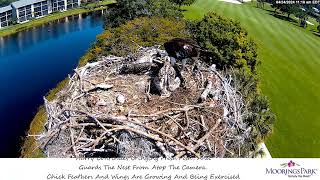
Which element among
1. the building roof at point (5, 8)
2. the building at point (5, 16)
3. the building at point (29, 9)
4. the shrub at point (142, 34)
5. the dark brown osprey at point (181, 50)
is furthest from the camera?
the building at point (29, 9)

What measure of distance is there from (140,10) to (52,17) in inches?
830

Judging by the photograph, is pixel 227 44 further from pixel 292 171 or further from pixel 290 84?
pixel 292 171

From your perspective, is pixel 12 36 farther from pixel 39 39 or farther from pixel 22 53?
pixel 22 53

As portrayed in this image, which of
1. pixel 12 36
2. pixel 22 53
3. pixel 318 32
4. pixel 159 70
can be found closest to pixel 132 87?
pixel 159 70

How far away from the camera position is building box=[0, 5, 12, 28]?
39.7m

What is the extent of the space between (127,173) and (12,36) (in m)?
30.3

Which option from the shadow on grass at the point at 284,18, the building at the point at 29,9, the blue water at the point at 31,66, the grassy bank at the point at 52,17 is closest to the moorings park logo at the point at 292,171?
the blue water at the point at 31,66

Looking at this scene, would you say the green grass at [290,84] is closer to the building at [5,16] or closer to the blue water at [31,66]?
the blue water at [31,66]

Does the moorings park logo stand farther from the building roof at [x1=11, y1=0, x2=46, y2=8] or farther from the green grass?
the building roof at [x1=11, y1=0, x2=46, y2=8]

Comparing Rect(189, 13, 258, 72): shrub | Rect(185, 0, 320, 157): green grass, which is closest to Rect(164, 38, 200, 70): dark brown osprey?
Rect(185, 0, 320, 157): green grass

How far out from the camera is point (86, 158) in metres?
8.75

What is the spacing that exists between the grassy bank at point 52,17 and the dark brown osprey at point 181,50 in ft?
98.3

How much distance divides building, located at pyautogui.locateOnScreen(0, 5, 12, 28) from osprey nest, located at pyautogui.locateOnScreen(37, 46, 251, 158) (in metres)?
32.0

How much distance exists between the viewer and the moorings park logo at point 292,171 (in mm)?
9492
